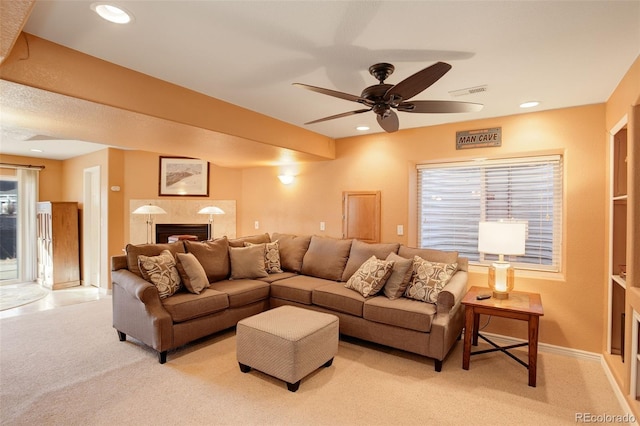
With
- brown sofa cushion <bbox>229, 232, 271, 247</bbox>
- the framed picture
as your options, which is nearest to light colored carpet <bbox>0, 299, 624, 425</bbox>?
brown sofa cushion <bbox>229, 232, 271, 247</bbox>

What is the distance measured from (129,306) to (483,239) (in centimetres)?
356

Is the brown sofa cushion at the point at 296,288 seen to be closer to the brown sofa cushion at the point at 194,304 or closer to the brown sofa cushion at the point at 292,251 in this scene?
the brown sofa cushion at the point at 292,251

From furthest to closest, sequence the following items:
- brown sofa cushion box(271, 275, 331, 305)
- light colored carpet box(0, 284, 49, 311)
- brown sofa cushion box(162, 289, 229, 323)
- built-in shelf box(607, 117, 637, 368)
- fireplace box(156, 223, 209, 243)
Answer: fireplace box(156, 223, 209, 243), light colored carpet box(0, 284, 49, 311), brown sofa cushion box(271, 275, 331, 305), brown sofa cushion box(162, 289, 229, 323), built-in shelf box(607, 117, 637, 368)

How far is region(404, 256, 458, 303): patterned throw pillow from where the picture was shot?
315 centimetres

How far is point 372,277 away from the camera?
135 inches

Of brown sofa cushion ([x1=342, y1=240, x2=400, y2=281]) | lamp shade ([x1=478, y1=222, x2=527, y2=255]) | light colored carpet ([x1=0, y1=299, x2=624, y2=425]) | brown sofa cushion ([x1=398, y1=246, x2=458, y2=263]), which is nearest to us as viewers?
light colored carpet ([x1=0, y1=299, x2=624, y2=425])

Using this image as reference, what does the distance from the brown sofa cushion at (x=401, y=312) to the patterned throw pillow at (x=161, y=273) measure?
198cm

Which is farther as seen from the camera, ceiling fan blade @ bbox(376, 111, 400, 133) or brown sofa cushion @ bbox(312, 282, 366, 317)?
brown sofa cushion @ bbox(312, 282, 366, 317)

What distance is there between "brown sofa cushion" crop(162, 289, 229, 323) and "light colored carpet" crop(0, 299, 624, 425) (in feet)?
1.24

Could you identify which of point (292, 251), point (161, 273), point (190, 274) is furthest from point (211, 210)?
point (161, 273)

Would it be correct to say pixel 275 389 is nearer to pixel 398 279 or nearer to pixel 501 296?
pixel 398 279

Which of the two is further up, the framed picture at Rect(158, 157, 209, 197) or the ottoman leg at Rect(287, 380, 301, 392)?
the framed picture at Rect(158, 157, 209, 197)

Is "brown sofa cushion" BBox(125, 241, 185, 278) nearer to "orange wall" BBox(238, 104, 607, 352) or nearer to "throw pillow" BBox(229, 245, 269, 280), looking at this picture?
"throw pillow" BBox(229, 245, 269, 280)

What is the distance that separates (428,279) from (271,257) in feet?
7.27
